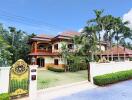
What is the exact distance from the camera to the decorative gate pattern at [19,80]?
11.2 m

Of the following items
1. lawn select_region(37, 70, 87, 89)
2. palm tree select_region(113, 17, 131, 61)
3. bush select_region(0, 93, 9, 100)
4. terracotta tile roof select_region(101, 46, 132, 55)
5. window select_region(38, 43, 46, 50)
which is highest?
A: palm tree select_region(113, 17, 131, 61)

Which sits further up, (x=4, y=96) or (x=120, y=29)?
(x=120, y=29)

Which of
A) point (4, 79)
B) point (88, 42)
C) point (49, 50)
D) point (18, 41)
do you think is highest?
point (18, 41)

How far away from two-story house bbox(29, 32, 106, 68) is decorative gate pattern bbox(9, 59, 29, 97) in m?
21.9

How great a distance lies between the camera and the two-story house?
113 ft

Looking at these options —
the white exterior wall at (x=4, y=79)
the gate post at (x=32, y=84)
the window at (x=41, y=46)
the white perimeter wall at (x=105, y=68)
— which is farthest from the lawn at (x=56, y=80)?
the window at (x=41, y=46)

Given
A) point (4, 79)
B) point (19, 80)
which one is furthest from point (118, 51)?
point (4, 79)

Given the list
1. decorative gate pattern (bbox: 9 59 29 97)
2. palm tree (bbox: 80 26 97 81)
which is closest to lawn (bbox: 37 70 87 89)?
decorative gate pattern (bbox: 9 59 29 97)

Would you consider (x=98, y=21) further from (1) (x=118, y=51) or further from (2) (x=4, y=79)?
(2) (x=4, y=79)

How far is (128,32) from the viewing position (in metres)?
36.8

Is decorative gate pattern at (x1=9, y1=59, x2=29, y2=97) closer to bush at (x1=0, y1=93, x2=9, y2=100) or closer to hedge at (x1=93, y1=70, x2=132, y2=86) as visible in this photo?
bush at (x1=0, y1=93, x2=9, y2=100)

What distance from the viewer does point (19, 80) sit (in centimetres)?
1166

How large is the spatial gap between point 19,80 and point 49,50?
26.2m

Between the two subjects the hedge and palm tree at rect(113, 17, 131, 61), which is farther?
palm tree at rect(113, 17, 131, 61)
